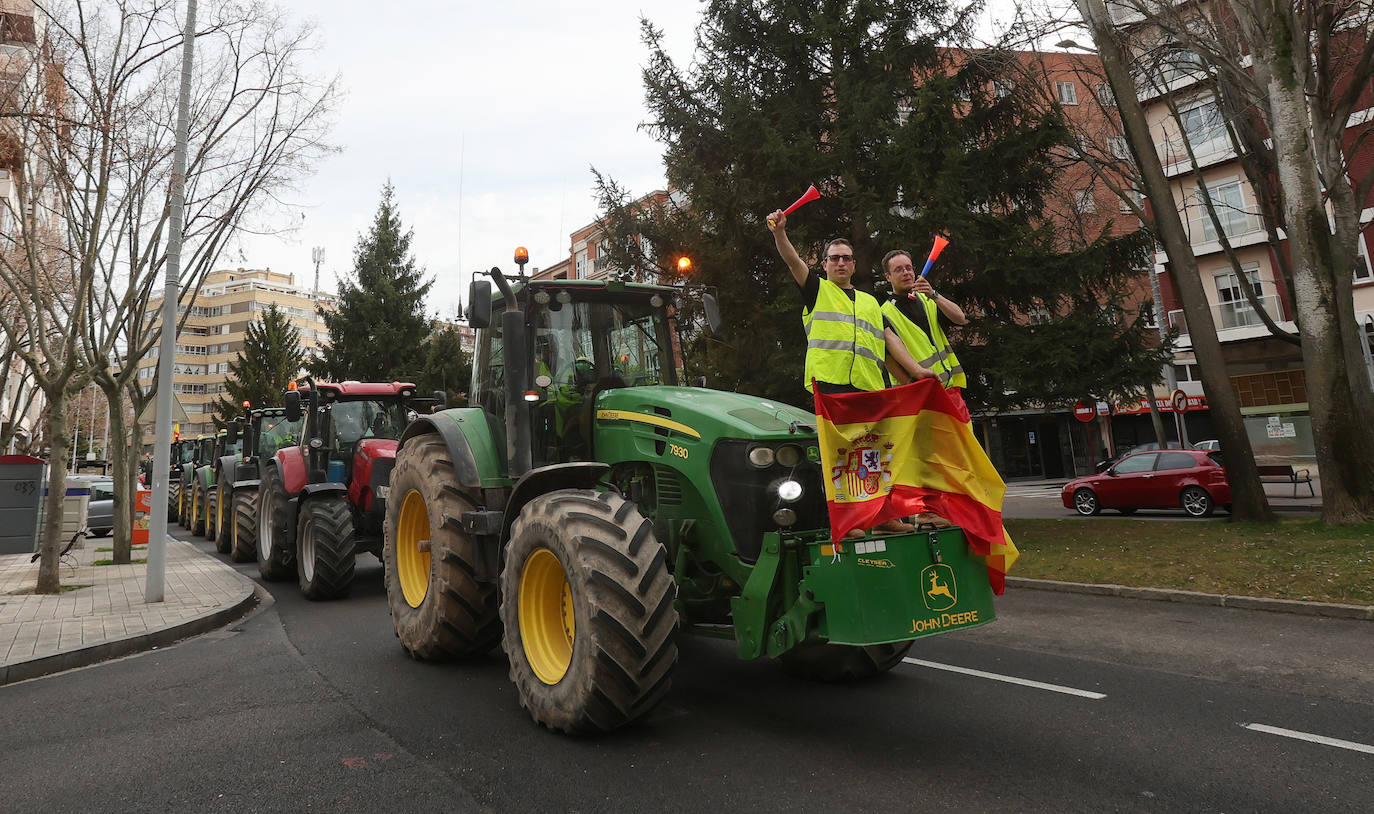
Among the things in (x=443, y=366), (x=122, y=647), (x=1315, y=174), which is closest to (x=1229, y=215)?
(x=1315, y=174)

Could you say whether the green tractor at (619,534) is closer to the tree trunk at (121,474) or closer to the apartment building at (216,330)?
the tree trunk at (121,474)

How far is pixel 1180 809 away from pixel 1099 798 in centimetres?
30

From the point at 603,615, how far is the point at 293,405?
7715mm

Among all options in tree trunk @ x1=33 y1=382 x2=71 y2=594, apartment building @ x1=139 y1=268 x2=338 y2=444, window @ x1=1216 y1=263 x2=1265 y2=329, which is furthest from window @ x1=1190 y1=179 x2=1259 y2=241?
apartment building @ x1=139 y1=268 x2=338 y2=444

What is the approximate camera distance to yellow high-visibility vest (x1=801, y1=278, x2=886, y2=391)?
14.0 ft

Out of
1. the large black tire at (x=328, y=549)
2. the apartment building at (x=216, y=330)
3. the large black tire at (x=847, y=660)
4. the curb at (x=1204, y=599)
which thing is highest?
the apartment building at (x=216, y=330)

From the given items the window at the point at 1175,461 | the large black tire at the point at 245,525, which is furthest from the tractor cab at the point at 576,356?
the window at the point at 1175,461

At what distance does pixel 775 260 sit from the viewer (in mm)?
13688

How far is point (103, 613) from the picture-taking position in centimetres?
869

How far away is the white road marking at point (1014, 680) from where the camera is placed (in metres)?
5.02

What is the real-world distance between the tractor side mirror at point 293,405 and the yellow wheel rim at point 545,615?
6.70m

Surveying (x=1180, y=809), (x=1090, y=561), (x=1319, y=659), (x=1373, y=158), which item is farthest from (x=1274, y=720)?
(x=1373, y=158)

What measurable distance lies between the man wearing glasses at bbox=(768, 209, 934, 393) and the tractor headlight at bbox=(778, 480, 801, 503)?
0.54m

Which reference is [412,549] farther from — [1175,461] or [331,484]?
[1175,461]
